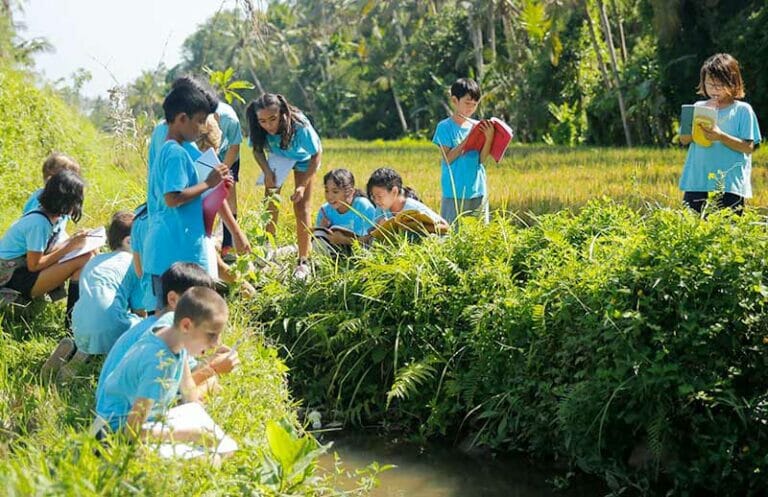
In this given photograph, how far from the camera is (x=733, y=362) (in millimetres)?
5418

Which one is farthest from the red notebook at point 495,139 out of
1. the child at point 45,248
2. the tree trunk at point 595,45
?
the tree trunk at point 595,45

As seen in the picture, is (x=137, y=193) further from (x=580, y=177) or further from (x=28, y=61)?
(x=28, y=61)

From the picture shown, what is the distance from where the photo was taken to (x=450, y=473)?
622 cm

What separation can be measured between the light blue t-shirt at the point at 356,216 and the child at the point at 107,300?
1820mm

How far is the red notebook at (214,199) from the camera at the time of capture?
6.25 meters

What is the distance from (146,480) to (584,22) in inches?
1116

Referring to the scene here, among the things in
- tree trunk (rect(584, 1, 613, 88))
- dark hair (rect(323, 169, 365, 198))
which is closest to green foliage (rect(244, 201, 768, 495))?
dark hair (rect(323, 169, 365, 198))

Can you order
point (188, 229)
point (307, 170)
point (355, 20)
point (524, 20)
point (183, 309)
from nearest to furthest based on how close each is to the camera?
point (183, 309) < point (188, 229) < point (307, 170) < point (524, 20) < point (355, 20)

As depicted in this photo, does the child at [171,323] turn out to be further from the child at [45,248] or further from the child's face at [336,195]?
the child's face at [336,195]

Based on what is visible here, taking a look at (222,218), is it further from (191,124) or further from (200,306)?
(200,306)

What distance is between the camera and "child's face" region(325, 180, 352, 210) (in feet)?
26.7

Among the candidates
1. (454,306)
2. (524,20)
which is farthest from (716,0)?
(454,306)

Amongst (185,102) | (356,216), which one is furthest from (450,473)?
(356,216)

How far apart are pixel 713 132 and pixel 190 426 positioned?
13.8ft
